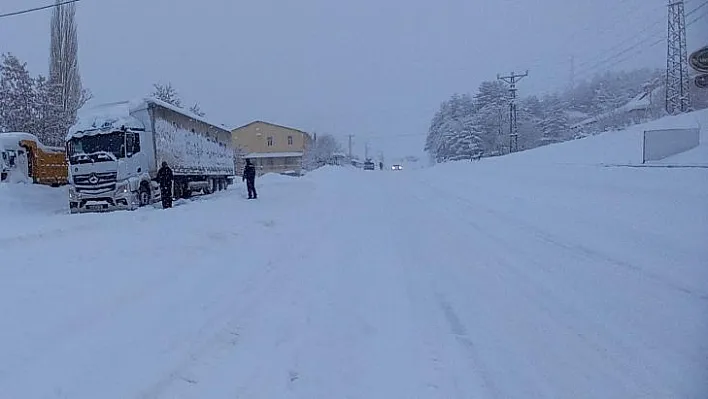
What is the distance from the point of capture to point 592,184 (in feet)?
52.3

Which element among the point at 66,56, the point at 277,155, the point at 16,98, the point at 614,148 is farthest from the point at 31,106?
the point at 277,155

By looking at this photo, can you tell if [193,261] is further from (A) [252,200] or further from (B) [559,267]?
(A) [252,200]

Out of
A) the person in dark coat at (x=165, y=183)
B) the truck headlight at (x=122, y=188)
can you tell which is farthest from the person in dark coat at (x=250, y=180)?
the truck headlight at (x=122, y=188)

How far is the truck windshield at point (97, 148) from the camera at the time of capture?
20.7 m

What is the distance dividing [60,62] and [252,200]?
26.8 metres

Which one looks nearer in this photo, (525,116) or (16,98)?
(16,98)

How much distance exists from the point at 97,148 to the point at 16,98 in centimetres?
1701

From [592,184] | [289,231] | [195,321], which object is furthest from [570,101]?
[195,321]

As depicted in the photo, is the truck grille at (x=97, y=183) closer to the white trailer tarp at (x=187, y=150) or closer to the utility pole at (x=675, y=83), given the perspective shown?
the white trailer tarp at (x=187, y=150)

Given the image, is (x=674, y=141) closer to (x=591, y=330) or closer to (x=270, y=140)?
(x=591, y=330)

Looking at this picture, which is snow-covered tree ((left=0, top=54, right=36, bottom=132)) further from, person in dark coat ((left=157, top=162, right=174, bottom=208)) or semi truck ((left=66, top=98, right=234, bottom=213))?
person in dark coat ((left=157, top=162, right=174, bottom=208))

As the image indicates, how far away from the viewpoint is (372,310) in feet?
20.0

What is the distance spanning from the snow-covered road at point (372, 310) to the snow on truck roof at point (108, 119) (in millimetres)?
9420

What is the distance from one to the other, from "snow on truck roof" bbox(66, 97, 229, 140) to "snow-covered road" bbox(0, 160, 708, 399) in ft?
30.9
